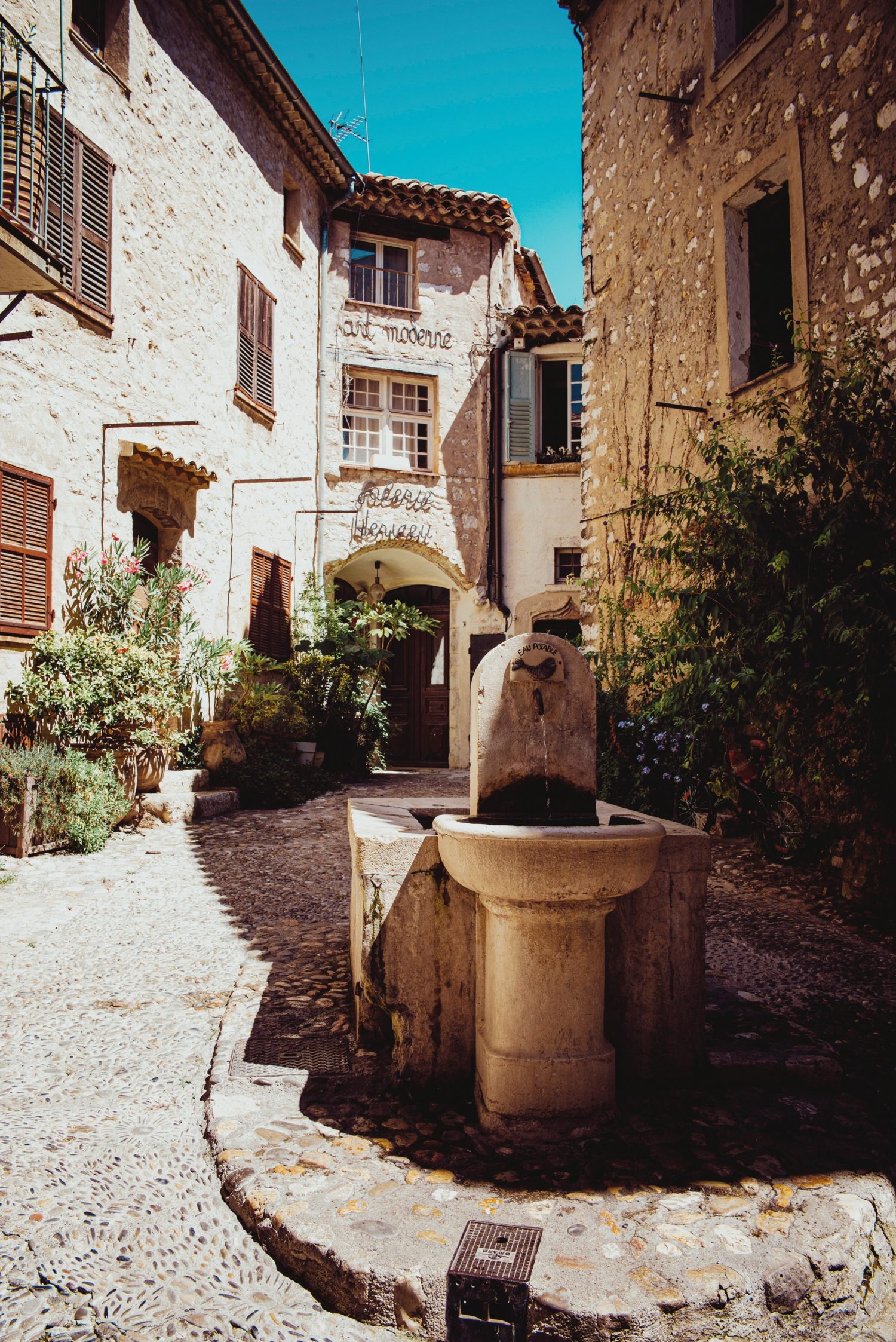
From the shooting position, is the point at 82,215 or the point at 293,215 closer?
the point at 82,215

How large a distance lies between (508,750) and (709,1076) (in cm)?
122

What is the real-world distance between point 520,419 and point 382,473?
235 centimetres

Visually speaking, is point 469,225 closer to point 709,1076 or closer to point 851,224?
point 851,224

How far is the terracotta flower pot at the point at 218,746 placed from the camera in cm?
870

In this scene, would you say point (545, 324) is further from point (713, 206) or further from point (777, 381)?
point (777, 381)

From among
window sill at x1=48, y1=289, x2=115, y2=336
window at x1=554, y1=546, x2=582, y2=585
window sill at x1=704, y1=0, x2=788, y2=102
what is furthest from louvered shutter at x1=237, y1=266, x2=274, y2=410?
window sill at x1=704, y1=0, x2=788, y2=102

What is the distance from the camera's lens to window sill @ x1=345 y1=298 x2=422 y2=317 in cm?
1296

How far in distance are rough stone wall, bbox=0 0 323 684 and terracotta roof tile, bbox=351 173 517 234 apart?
116cm

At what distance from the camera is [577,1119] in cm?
239

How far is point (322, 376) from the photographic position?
12727 mm

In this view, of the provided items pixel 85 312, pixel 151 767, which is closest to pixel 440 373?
pixel 85 312

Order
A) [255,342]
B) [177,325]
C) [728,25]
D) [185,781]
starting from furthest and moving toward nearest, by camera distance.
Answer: [255,342] < [177,325] < [185,781] < [728,25]

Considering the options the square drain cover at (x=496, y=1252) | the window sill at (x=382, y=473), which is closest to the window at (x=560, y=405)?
the window sill at (x=382, y=473)

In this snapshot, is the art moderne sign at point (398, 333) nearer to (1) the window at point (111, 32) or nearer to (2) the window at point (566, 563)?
(2) the window at point (566, 563)
